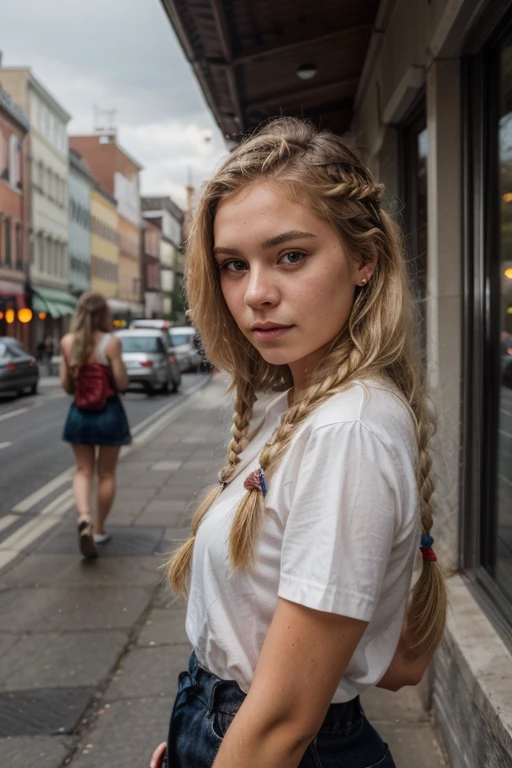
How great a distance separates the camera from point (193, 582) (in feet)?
4.64

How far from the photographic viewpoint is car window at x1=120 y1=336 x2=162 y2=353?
23.1 metres

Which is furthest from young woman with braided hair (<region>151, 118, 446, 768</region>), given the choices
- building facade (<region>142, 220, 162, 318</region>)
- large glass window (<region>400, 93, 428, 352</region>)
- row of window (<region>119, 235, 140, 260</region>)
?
building facade (<region>142, 220, 162, 318</region>)

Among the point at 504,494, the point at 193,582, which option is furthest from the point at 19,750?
the point at 193,582

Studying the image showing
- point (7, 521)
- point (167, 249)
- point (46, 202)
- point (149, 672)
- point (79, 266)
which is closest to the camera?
point (149, 672)

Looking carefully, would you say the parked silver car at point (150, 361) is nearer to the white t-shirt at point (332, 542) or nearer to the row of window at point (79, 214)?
the white t-shirt at point (332, 542)

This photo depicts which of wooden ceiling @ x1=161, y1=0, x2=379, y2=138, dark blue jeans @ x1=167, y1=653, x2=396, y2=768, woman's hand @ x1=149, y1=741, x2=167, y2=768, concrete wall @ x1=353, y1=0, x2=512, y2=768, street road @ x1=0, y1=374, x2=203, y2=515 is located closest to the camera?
dark blue jeans @ x1=167, y1=653, x2=396, y2=768

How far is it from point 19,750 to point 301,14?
16.5 ft

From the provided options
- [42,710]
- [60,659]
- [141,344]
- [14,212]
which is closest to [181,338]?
[141,344]

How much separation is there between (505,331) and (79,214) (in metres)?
58.7

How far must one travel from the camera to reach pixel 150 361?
22391mm

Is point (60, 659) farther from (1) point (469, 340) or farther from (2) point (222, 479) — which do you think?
(2) point (222, 479)

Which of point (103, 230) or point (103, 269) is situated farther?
point (103, 230)

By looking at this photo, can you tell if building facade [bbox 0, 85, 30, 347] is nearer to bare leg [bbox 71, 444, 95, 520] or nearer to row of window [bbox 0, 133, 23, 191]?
row of window [bbox 0, 133, 23, 191]

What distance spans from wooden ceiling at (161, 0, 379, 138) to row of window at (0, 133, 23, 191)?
35.4 meters
